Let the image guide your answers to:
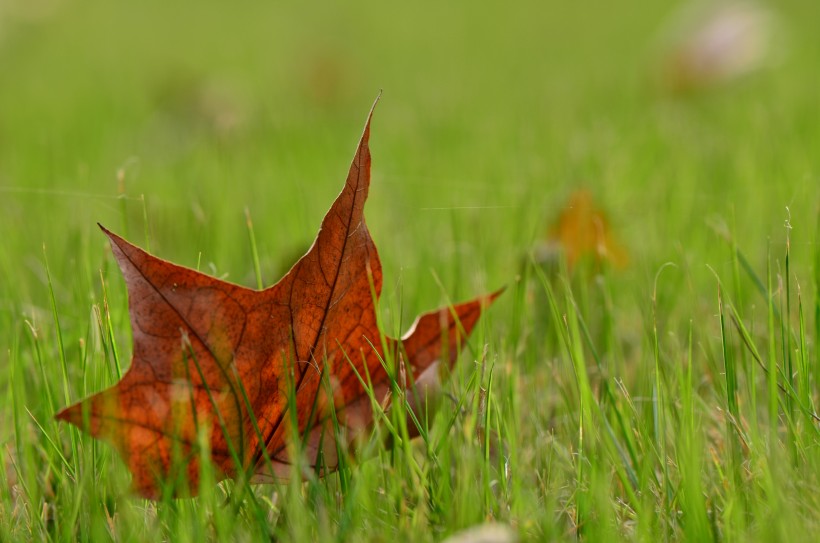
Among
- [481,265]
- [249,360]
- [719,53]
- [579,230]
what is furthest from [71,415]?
[719,53]

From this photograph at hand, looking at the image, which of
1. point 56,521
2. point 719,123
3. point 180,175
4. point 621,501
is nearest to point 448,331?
point 621,501

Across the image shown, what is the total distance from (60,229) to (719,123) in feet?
5.64

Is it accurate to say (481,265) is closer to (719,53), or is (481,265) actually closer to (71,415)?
(71,415)

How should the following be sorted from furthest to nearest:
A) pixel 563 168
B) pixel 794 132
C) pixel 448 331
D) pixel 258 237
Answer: pixel 794 132, pixel 563 168, pixel 258 237, pixel 448 331

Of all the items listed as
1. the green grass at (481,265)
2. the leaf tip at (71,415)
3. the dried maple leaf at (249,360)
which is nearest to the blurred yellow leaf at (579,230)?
the green grass at (481,265)

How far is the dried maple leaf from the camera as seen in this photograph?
2.28 ft

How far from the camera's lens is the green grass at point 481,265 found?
0.71m

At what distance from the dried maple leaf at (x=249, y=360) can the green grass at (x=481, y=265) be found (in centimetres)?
4

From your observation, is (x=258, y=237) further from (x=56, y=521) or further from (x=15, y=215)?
(x=56, y=521)

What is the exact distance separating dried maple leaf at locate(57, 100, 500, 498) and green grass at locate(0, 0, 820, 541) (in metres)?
0.04

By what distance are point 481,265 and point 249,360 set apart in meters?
0.56

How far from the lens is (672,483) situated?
30.4 inches

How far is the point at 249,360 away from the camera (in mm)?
740

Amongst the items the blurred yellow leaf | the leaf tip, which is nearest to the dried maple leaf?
the leaf tip
